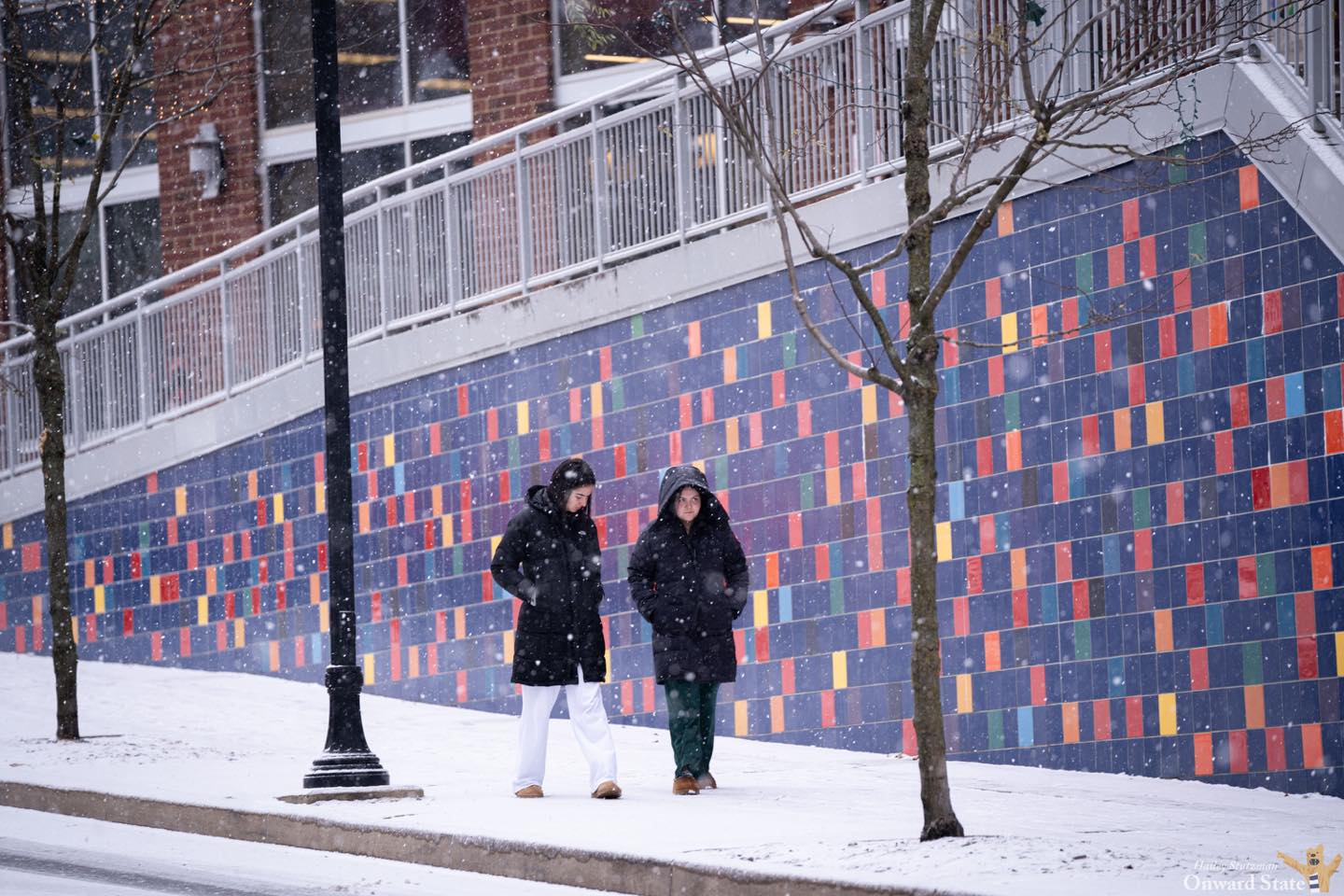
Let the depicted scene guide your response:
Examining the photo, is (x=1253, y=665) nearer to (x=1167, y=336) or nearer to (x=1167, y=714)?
(x=1167, y=714)

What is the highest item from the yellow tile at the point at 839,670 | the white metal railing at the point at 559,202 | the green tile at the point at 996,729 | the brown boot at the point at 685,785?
the white metal railing at the point at 559,202

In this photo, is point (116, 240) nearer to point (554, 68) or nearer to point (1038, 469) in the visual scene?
point (554, 68)

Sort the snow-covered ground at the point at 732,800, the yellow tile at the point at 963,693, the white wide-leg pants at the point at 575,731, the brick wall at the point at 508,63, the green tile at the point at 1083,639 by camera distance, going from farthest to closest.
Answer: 1. the brick wall at the point at 508,63
2. the yellow tile at the point at 963,693
3. the green tile at the point at 1083,639
4. the white wide-leg pants at the point at 575,731
5. the snow-covered ground at the point at 732,800

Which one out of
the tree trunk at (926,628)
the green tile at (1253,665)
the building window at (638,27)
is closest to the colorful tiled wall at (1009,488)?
the green tile at (1253,665)

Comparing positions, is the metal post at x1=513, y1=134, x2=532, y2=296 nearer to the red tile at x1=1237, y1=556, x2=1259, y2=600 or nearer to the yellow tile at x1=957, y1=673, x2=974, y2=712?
the yellow tile at x1=957, y1=673, x2=974, y2=712

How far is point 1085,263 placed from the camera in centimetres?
1184

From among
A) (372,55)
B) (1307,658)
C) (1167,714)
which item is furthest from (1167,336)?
(372,55)

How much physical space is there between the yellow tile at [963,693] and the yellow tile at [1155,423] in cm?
201

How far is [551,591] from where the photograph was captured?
10.9 metres

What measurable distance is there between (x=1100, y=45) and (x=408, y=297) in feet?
24.7

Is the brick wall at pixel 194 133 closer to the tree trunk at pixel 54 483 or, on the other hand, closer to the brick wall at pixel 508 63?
A: the brick wall at pixel 508 63

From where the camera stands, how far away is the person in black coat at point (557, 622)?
10.8 metres

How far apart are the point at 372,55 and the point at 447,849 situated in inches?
606

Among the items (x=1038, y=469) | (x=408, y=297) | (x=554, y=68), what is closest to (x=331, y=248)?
(x=1038, y=469)
